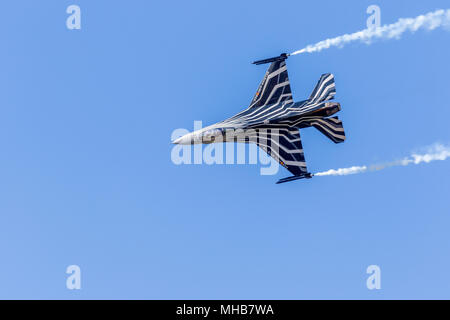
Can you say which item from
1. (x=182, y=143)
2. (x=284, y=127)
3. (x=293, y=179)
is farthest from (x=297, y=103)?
(x=182, y=143)

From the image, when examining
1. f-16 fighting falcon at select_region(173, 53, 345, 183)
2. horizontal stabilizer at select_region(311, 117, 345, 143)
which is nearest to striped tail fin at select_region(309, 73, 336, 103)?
f-16 fighting falcon at select_region(173, 53, 345, 183)

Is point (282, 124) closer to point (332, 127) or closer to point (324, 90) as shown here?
point (332, 127)

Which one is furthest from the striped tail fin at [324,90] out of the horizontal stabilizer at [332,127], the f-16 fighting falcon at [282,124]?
the horizontal stabilizer at [332,127]

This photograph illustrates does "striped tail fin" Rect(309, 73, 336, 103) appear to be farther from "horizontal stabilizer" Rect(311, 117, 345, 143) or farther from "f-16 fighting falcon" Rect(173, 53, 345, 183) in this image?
"horizontal stabilizer" Rect(311, 117, 345, 143)

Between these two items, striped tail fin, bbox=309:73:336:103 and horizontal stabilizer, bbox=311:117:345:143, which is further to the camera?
striped tail fin, bbox=309:73:336:103

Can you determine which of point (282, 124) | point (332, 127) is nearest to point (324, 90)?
point (332, 127)

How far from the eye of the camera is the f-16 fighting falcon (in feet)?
177

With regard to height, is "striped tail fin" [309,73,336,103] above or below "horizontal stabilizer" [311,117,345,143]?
above

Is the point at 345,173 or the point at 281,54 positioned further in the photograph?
the point at 281,54

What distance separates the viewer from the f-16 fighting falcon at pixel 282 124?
177ft

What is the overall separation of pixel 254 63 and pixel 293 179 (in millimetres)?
10328

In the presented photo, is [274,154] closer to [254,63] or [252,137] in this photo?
[252,137]

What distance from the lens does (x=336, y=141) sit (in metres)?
53.9

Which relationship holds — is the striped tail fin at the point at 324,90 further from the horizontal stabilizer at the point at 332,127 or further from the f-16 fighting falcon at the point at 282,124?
the horizontal stabilizer at the point at 332,127
